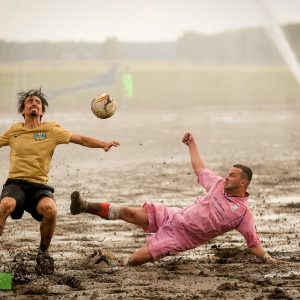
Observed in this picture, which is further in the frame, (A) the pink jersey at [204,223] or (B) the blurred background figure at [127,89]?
(B) the blurred background figure at [127,89]

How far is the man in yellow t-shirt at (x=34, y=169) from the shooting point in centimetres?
964

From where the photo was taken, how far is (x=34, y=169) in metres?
9.91

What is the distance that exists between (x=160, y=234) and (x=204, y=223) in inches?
17.0

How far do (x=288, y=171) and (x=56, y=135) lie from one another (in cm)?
800

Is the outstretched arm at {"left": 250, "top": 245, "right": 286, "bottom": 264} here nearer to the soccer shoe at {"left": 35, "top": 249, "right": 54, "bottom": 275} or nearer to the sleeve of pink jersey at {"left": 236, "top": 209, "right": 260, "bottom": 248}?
the sleeve of pink jersey at {"left": 236, "top": 209, "right": 260, "bottom": 248}

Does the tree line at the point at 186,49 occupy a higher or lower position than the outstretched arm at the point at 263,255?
higher

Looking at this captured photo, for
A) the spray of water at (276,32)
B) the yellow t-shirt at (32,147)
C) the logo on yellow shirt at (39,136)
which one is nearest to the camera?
the yellow t-shirt at (32,147)

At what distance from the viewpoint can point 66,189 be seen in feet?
48.8

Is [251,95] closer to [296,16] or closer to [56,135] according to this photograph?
[296,16]

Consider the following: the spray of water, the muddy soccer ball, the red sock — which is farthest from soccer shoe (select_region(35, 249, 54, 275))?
the spray of water

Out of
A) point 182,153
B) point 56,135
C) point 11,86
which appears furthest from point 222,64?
point 56,135

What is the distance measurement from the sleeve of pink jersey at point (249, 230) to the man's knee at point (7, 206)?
2.05 m

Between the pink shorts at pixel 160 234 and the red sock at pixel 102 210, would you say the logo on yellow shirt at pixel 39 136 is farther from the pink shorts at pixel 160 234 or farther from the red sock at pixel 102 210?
the pink shorts at pixel 160 234

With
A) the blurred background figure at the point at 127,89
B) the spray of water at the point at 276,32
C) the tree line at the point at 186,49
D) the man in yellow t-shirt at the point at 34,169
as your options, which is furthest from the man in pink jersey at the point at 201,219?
the tree line at the point at 186,49
